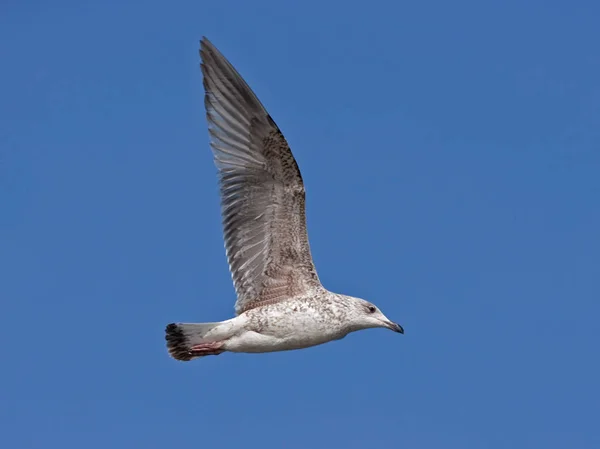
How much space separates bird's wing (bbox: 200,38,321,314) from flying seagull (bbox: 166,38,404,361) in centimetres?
1

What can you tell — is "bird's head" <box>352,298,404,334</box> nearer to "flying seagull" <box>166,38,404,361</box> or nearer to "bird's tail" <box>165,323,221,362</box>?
"flying seagull" <box>166,38,404,361</box>

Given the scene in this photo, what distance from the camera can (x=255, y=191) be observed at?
19391 mm

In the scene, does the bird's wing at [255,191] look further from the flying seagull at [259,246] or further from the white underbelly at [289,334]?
the white underbelly at [289,334]

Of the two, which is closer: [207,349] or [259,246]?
[207,349]

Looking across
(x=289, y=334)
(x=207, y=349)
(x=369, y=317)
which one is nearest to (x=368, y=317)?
(x=369, y=317)

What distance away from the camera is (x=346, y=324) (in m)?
19.3

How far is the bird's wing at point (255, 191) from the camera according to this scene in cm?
1928

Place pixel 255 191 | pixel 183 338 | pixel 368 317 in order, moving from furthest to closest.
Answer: pixel 183 338, pixel 368 317, pixel 255 191

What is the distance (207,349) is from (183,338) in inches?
14.1

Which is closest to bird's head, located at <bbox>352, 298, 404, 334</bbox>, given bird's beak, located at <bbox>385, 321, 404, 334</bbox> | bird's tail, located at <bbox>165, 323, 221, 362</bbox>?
bird's beak, located at <bbox>385, 321, 404, 334</bbox>

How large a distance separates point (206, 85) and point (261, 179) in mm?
1233

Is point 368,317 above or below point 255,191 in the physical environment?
below

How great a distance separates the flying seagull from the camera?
63.1 feet

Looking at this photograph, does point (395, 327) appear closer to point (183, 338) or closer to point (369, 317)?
point (369, 317)
